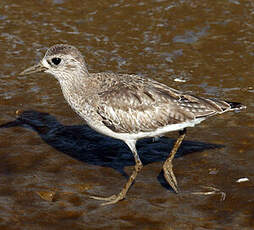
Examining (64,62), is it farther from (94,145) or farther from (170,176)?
(170,176)

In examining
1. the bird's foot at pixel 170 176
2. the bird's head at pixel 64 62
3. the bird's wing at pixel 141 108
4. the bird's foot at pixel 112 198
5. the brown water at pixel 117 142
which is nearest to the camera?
the brown water at pixel 117 142

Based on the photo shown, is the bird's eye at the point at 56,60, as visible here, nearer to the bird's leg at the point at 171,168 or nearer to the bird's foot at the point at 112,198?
the bird's foot at the point at 112,198

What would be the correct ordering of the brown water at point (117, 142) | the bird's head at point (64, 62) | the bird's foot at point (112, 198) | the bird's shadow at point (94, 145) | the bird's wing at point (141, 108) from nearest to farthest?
the brown water at point (117, 142), the bird's foot at point (112, 198), the bird's wing at point (141, 108), the bird's head at point (64, 62), the bird's shadow at point (94, 145)

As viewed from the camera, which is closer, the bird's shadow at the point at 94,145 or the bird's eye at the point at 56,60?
the bird's eye at the point at 56,60

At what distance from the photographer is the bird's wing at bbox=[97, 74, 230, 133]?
8.80 m

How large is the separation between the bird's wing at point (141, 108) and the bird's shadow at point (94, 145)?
937 millimetres

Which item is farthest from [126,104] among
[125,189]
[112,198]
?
[112,198]

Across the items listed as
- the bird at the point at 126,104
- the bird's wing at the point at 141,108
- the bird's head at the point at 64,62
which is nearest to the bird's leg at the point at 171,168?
the bird at the point at 126,104

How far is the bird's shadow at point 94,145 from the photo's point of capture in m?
9.81

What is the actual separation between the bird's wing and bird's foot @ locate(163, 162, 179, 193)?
0.68m

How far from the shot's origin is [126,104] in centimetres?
884

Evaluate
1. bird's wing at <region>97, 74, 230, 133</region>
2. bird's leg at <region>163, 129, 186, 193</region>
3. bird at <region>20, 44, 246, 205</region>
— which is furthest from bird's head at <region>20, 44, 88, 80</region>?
bird's leg at <region>163, 129, 186, 193</region>

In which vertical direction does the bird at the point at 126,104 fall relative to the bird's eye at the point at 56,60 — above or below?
below

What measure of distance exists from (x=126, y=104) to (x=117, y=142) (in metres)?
1.69
